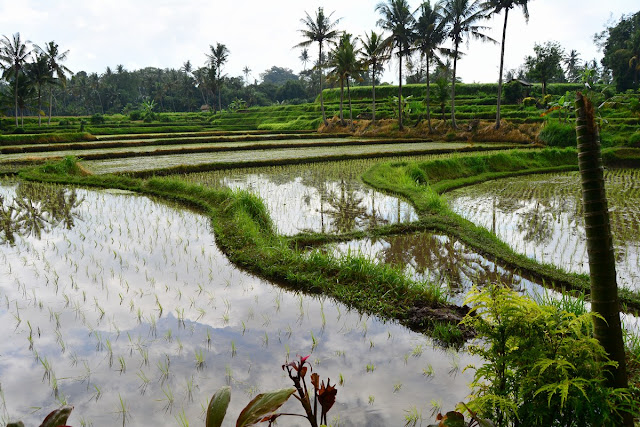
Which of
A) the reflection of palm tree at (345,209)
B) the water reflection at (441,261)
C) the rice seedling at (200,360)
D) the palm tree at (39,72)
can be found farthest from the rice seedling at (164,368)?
the palm tree at (39,72)

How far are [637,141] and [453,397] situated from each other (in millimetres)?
15876

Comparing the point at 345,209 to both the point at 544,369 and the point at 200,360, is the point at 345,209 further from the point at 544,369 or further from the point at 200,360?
the point at 544,369

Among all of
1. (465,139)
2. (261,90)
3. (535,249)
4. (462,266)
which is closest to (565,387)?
(462,266)

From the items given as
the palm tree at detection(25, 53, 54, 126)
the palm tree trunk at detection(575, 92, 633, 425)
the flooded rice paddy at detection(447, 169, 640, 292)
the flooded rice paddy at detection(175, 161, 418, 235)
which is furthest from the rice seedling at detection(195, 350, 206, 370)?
the palm tree at detection(25, 53, 54, 126)

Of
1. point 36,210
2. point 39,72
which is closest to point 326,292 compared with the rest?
point 36,210

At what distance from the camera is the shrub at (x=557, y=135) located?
1694cm

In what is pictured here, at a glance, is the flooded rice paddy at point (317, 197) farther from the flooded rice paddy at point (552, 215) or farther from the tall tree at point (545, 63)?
the tall tree at point (545, 63)

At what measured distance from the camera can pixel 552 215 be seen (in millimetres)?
7211

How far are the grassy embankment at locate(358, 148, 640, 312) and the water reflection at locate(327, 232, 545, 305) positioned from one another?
188mm

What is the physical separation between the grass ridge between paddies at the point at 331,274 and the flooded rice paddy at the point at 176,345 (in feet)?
0.53

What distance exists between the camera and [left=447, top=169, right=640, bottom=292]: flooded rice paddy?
5.12m

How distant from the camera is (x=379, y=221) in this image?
22.7ft

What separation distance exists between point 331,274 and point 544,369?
9.82 feet

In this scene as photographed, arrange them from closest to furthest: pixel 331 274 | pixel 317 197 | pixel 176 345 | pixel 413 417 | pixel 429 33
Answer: pixel 413 417 → pixel 176 345 → pixel 331 274 → pixel 317 197 → pixel 429 33
